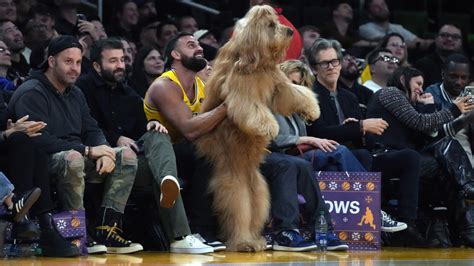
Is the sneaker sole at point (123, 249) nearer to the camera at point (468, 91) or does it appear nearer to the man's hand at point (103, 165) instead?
the man's hand at point (103, 165)

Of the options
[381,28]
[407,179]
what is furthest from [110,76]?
[381,28]

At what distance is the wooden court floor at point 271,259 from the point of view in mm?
7570

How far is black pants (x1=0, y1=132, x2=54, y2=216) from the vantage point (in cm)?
777

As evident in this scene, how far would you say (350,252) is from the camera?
28.9 feet

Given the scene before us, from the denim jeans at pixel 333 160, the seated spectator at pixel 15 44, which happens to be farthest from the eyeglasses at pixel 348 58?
the seated spectator at pixel 15 44

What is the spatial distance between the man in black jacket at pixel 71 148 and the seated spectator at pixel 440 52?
5.31 m

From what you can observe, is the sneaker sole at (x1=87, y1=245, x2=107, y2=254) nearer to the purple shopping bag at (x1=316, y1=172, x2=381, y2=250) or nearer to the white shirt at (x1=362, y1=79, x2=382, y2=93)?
the purple shopping bag at (x1=316, y1=172, x2=381, y2=250)

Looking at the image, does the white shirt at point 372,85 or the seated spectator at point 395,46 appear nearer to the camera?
the white shirt at point 372,85

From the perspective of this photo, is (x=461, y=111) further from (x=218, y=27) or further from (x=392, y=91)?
(x=218, y=27)

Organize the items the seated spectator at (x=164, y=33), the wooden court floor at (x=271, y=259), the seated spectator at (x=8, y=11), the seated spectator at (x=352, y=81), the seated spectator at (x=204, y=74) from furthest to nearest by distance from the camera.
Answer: the seated spectator at (x=164, y=33)
the seated spectator at (x=352, y=81)
the seated spectator at (x=8, y=11)
the seated spectator at (x=204, y=74)
the wooden court floor at (x=271, y=259)

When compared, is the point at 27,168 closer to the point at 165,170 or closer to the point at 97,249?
the point at 97,249

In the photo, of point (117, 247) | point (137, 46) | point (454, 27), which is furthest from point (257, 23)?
point (454, 27)

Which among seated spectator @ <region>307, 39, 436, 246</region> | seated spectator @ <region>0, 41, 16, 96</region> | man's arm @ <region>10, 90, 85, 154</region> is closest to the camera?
seated spectator @ <region>307, 39, 436, 246</region>

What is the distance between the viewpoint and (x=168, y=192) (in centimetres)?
805
